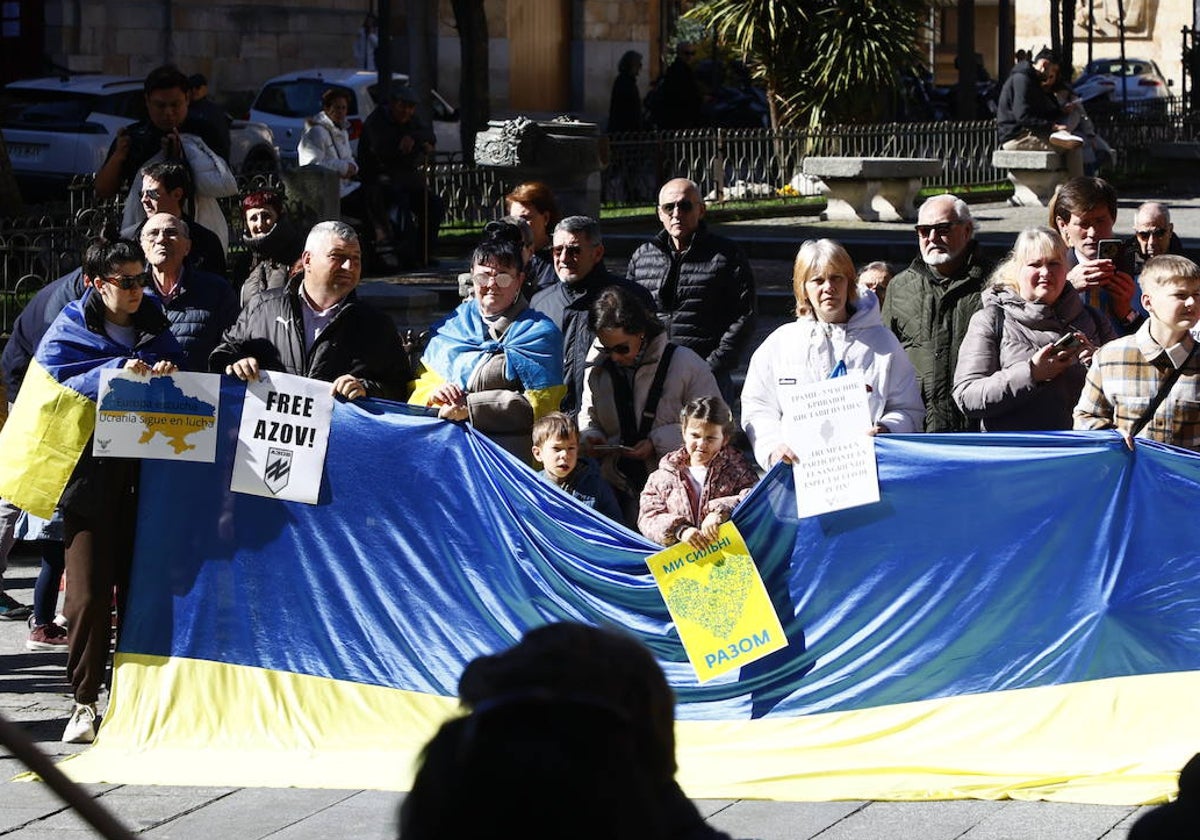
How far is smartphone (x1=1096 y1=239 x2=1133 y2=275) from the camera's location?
8.04 metres

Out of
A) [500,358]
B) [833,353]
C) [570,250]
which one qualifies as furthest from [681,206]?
[833,353]

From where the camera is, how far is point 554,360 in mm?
7520

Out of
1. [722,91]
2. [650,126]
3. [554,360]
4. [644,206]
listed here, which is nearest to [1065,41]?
[722,91]

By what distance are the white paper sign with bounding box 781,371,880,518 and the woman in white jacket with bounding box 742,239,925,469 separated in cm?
36

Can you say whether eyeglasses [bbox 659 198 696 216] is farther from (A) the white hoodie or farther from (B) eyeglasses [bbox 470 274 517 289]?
(A) the white hoodie

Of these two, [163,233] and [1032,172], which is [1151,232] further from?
[1032,172]

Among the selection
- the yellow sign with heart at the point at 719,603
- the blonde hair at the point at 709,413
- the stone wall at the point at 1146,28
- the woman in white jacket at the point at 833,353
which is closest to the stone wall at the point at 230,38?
the stone wall at the point at 1146,28

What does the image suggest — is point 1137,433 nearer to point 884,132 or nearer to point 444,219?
point 444,219

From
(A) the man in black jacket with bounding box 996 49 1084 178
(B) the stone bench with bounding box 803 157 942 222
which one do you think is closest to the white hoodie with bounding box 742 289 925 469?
(B) the stone bench with bounding box 803 157 942 222

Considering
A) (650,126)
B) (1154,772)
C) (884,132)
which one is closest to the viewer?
(1154,772)

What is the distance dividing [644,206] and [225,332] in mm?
14851

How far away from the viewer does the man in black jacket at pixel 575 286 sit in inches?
320

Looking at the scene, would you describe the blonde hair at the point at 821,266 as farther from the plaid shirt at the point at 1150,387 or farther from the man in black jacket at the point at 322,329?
the man in black jacket at the point at 322,329

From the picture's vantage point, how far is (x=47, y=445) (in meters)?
7.16
